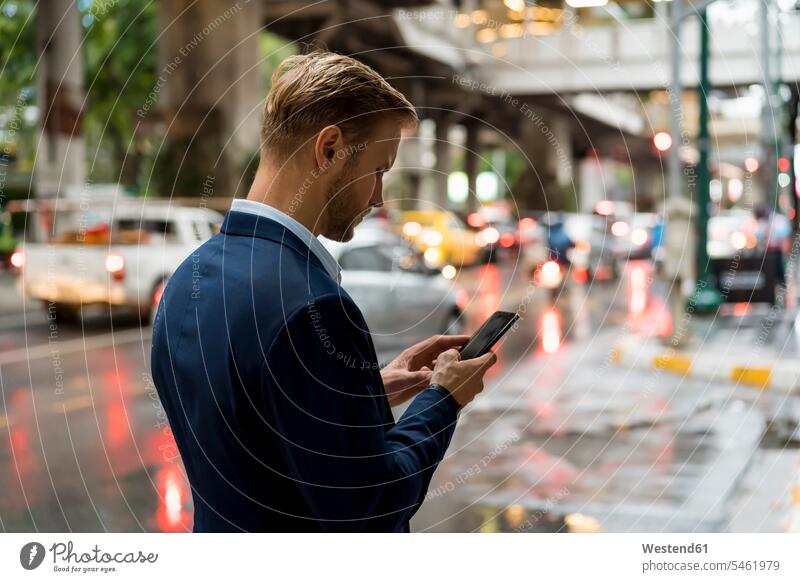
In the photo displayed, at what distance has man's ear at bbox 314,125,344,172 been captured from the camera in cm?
202

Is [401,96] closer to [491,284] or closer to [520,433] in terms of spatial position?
[520,433]

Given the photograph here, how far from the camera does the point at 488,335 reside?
2.29 m

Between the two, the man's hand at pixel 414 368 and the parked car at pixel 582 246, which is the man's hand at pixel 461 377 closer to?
the man's hand at pixel 414 368

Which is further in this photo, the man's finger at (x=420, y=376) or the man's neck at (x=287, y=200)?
the man's finger at (x=420, y=376)

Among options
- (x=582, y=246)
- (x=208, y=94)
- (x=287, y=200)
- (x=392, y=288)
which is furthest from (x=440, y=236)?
(x=287, y=200)

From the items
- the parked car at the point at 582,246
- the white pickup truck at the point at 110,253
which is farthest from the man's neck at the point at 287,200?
the parked car at the point at 582,246

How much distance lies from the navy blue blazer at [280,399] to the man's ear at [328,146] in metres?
0.15

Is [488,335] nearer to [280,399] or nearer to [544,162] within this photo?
[280,399]

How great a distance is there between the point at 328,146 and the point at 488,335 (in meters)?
0.53

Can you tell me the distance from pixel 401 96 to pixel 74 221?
621 inches

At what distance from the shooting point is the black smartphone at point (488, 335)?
2238mm

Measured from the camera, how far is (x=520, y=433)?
8453 millimetres

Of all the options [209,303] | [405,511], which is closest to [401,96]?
[209,303]

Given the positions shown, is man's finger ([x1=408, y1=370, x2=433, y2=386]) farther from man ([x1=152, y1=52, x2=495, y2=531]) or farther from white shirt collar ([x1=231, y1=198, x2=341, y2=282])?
white shirt collar ([x1=231, y1=198, x2=341, y2=282])
